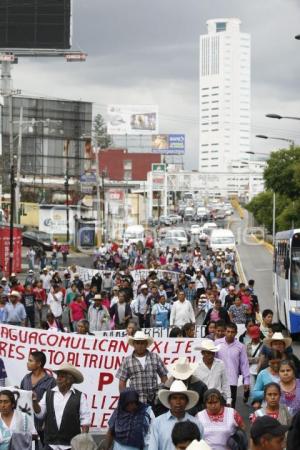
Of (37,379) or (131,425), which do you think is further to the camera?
(37,379)

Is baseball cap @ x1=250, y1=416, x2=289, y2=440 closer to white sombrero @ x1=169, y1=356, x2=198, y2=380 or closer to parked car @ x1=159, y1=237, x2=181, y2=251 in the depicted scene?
white sombrero @ x1=169, y1=356, x2=198, y2=380

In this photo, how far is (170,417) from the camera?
8688 millimetres

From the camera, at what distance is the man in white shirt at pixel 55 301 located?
83.7 feet

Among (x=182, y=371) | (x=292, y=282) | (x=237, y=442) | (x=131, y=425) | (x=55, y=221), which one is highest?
(x=182, y=371)

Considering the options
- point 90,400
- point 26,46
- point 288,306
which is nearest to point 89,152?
point 26,46

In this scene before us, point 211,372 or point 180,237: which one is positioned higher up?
point 211,372

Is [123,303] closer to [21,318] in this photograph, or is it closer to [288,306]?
[21,318]

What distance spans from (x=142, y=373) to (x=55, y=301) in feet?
47.1

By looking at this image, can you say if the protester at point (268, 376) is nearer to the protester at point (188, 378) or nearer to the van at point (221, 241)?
the protester at point (188, 378)

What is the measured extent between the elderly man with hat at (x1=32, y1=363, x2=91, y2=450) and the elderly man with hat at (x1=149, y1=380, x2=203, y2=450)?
98 cm

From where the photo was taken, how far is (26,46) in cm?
7969

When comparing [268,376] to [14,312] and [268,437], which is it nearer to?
[268,437]

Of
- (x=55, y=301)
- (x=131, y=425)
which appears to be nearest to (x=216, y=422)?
(x=131, y=425)

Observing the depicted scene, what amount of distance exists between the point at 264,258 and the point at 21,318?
180 ft
